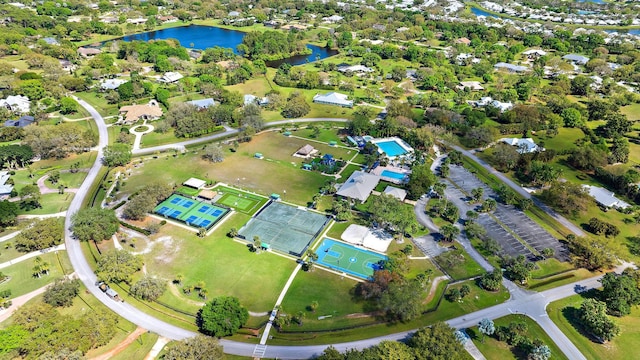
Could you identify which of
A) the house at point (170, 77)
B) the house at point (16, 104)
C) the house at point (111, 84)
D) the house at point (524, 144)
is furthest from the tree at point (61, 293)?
the house at point (170, 77)

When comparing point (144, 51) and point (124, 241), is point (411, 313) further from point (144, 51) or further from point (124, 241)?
point (144, 51)

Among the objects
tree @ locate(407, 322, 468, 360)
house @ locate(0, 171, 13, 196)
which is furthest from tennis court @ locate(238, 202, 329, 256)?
house @ locate(0, 171, 13, 196)

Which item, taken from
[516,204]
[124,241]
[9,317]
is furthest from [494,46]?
[9,317]

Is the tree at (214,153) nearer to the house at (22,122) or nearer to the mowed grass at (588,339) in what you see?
the house at (22,122)

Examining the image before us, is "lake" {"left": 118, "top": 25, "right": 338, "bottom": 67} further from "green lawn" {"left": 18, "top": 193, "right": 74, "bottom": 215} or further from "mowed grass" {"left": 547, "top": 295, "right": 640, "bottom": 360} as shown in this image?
"mowed grass" {"left": 547, "top": 295, "right": 640, "bottom": 360}

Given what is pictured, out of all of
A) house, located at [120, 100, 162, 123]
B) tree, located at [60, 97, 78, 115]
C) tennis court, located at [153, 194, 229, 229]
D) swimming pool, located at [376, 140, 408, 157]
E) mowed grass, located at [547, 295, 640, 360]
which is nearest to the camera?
mowed grass, located at [547, 295, 640, 360]

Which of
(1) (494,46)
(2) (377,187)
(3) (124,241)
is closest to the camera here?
(3) (124,241)

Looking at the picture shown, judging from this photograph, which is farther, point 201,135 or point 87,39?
point 87,39
